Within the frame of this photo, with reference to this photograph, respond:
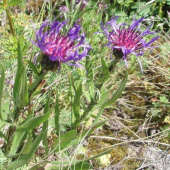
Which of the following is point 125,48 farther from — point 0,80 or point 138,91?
point 138,91

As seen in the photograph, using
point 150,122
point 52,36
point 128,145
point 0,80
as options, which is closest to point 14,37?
point 52,36

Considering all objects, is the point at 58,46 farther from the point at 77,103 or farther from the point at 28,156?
the point at 28,156

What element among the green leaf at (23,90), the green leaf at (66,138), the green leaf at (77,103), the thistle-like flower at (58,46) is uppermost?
the thistle-like flower at (58,46)

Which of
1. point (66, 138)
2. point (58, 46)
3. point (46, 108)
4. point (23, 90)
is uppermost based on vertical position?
point (58, 46)

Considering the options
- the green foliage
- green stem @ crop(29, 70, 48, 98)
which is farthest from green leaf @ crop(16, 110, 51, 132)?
green stem @ crop(29, 70, 48, 98)

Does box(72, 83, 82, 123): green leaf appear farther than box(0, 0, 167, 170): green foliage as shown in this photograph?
Yes

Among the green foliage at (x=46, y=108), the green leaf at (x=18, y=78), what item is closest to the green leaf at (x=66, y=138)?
the green foliage at (x=46, y=108)

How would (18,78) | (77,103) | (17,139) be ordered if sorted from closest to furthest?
(18,78) < (17,139) < (77,103)

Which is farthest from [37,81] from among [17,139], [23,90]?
[17,139]

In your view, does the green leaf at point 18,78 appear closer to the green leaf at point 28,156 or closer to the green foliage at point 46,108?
the green foliage at point 46,108

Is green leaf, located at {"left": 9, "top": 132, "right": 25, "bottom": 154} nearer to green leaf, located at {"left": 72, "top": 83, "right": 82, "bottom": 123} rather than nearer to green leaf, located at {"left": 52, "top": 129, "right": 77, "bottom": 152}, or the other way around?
green leaf, located at {"left": 52, "top": 129, "right": 77, "bottom": 152}

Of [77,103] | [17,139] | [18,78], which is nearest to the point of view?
[18,78]
